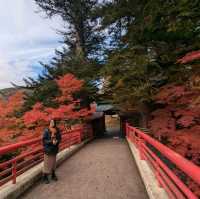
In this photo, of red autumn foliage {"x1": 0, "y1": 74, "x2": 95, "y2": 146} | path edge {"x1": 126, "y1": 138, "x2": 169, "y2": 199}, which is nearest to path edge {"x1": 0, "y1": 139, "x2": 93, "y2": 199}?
path edge {"x1": 126, "y1": 138, "x2": 169, "y2": 199}

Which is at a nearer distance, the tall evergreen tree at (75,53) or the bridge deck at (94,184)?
the bridge deck at (94,184)

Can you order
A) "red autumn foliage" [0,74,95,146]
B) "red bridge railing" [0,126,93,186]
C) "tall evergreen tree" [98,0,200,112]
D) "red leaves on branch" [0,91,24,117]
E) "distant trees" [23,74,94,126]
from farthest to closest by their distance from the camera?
"red leaves on branch" [0,91,24,117], "distant trees" [23,74,94,126], "red autumn foliage" [0,74,95,146], "tall evergreen tree" [98,0,200,112], "red bridge railing" [0,126,93,186]

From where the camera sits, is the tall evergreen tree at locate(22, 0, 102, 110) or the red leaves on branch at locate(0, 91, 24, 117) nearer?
the red leaves on branch at locate(0, 91, 24, 117)

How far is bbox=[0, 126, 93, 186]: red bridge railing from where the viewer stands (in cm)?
494

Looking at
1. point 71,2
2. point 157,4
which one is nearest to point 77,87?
point 157,4

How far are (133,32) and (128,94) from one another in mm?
2734

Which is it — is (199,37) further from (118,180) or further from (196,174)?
(196,174)

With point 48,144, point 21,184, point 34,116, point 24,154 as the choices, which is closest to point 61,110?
point 34,116

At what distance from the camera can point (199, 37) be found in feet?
26.8

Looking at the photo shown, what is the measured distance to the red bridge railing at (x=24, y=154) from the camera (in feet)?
16.2

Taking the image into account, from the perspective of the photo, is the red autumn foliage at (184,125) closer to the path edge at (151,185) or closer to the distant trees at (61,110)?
the path edge at (151,185)

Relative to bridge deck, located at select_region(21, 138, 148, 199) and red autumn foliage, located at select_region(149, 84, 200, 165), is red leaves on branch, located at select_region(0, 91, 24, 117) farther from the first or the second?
red autumn foliage, located at select_region(149, 84, 200, 165)

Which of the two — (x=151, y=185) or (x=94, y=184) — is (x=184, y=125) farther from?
(x=94, y=184)

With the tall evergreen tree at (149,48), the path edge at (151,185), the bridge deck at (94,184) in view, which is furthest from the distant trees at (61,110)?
the path edge at (151,185)
